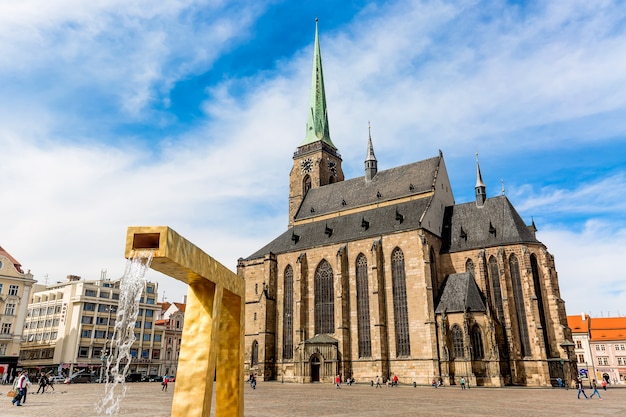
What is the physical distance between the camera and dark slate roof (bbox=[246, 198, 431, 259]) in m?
43.6

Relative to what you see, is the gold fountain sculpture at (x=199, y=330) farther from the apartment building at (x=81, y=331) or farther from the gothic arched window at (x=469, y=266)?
the apartment building at (x=81, y=331)

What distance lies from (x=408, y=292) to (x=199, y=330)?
3414 centimetres

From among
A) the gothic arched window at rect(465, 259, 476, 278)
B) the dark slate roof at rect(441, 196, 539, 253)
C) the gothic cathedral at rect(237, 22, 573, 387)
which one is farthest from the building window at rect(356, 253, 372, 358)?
the gothic arched window at rect(465, 259, 476, 278)

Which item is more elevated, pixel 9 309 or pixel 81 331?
pixel 9 309

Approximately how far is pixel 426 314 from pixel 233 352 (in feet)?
103

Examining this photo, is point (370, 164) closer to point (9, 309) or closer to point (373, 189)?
point (373, 189)

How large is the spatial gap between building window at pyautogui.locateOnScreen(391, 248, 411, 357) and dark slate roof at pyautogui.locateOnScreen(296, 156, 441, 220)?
27.8ft

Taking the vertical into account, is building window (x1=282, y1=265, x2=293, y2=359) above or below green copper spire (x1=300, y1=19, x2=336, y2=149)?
below

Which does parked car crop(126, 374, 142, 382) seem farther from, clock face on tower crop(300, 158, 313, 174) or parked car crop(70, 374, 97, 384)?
clock face on tower crop(300, 158, 313, 174)

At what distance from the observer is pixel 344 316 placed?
42.0 m

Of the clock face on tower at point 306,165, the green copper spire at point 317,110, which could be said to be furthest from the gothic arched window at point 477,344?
the green copper spire at point 317,110

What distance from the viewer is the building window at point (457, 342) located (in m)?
36.2

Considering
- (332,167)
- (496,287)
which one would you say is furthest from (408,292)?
(332,167)

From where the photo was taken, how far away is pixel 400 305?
4031cm
